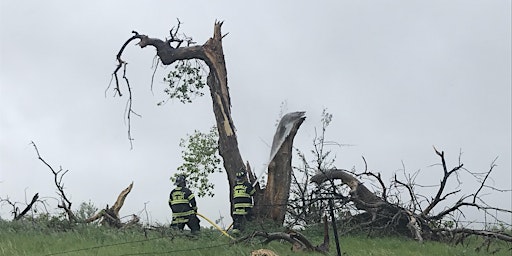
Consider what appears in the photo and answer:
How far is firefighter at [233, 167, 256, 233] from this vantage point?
12.7 m

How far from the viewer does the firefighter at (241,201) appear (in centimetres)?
1275

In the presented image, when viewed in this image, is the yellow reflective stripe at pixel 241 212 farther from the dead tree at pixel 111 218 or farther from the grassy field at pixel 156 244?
the dead tree at pixel 111 218

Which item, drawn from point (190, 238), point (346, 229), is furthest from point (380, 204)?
point (190, 238)

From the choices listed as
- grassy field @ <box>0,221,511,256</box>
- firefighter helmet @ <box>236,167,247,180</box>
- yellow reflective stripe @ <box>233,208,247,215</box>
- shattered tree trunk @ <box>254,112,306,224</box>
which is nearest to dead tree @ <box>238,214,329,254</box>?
grassy field @ <box>0,221,511,256</box>

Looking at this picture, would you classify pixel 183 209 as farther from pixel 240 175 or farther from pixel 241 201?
pixel 240 175

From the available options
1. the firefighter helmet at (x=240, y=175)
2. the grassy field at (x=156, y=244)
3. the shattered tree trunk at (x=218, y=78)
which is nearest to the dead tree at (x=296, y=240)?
the grassy field at (x=156, y=244)

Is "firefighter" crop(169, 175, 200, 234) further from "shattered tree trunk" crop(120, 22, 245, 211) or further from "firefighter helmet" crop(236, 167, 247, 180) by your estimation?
"shattered tree trunk" crop(120, 22, 245, 211)

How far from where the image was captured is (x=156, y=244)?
10289 mm

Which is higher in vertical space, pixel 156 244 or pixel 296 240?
pixel 156 244

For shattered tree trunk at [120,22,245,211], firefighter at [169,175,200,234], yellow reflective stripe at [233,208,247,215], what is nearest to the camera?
yellow reflective stripe at [233,208,247,215]

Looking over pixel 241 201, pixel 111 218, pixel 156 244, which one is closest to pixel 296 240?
pixel 156 244

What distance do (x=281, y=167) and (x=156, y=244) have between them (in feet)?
12.8

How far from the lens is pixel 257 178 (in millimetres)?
13836

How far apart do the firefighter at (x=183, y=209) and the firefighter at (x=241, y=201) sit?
0.87 m
